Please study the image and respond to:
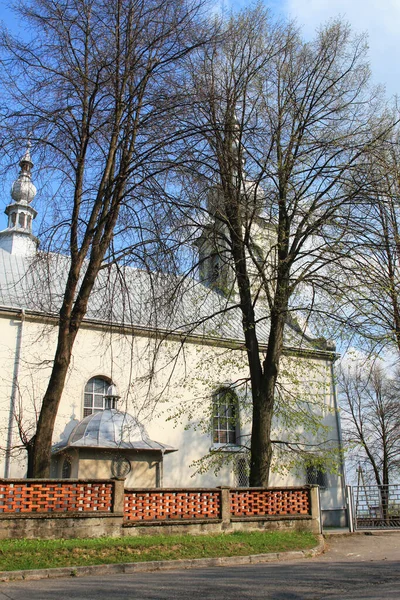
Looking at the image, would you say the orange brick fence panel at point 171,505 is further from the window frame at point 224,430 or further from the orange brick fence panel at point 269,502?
the window frame at point 224,430

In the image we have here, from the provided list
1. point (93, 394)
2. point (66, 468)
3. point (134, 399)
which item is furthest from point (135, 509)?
point (93, 394)

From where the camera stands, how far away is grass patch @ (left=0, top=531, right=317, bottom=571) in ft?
28.5

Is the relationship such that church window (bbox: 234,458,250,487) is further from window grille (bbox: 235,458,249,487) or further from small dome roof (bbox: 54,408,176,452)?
small dome roof (bbox: 54,408,176,452)

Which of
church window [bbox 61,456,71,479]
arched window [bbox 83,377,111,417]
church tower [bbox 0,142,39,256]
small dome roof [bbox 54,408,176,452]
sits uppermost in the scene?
church tower [bbox 0,142,39,256]

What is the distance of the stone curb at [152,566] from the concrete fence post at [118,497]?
2.11 metres

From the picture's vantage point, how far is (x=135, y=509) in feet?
37.6

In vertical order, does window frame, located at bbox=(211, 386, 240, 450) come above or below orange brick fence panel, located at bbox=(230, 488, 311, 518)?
above

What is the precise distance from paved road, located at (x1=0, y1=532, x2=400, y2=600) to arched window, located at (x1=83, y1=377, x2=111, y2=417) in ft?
35.0

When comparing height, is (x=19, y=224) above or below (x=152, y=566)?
above

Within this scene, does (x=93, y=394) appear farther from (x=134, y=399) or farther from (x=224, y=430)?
(x=134, y=399)

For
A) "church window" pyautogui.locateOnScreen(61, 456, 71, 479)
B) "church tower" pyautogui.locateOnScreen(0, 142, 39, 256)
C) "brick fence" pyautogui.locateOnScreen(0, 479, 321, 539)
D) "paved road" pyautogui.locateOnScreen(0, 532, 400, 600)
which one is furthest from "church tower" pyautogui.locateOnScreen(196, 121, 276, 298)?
"church tower" pyautogui.locateOnScreen(0, 142, 39, 256)

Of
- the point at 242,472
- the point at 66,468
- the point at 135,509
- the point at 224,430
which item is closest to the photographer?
the point at 135,509

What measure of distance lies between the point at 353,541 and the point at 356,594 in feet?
27.7

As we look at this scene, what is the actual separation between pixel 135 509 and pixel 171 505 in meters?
0.79
